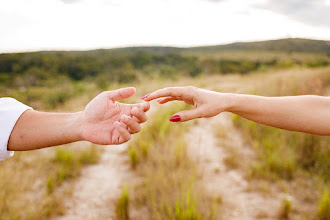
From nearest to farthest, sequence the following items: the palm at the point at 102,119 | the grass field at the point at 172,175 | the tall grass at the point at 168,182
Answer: the palm at the point at 102,119 < the tall grass at the point at 168,182 < the grass field at the point at 172,175

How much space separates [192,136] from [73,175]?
2362mm

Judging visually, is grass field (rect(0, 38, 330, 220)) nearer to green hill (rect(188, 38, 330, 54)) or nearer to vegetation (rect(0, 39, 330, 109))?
vegetation (rect(0, 39, 330, 109))

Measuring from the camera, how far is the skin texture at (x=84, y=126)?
1.47 metres

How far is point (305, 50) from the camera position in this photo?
3062 cm

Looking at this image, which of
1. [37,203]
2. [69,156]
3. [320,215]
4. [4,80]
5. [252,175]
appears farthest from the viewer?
[4,80]

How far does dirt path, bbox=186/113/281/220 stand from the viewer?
94.6 inches

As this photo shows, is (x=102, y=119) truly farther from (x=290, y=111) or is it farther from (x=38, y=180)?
(x=38, y=180)

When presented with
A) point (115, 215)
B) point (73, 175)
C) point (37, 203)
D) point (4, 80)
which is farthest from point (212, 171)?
point (4, 80)

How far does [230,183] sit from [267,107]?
1.72m

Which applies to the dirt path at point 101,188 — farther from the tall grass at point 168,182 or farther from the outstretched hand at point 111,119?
the outstretched hand at point 111,119

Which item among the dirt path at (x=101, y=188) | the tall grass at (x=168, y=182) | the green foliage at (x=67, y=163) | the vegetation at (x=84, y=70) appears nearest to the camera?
the tall grass at (x=168, y=182)

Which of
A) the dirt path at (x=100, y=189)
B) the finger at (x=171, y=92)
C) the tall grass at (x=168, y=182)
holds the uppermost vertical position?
the finger at (x=171, y=92)

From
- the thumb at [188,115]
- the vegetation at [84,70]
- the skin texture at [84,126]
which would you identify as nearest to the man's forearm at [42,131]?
the skin texture at [84,126]

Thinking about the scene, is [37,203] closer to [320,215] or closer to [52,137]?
[52,137]
